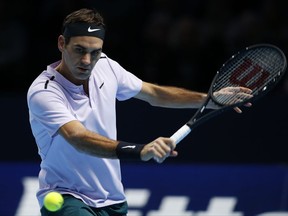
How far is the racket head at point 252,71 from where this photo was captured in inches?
269

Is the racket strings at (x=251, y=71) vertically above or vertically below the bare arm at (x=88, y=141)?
above

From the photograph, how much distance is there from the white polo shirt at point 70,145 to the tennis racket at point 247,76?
0.72 metres

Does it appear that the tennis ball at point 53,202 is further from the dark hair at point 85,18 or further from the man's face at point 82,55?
the dark hair at point 85,18

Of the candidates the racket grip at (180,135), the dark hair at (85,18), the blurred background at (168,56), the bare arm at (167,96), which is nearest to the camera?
the racket grip at (180,135)

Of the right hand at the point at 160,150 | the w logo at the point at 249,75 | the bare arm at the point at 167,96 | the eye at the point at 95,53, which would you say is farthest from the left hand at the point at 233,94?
the right hand at the point at 160,150

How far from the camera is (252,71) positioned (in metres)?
7.13

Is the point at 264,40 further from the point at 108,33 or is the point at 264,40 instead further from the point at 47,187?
the point at 47,187

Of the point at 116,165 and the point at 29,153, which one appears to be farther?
the point at 29,153

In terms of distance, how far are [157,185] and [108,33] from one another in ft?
8.06

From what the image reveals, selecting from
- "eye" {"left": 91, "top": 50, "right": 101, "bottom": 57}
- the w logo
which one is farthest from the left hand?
"eye" {"left": 91, "top": 50, "right": 101, "bottom": 57}

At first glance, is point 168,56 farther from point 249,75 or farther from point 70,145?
point 70,145

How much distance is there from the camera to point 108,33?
11242 mm

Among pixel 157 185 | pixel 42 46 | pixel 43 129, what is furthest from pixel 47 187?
pixel 42 46

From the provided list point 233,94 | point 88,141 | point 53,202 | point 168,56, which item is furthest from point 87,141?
point 168,56
